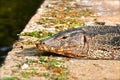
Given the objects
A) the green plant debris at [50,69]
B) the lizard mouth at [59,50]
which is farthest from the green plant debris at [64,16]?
the green plant debris at [50,69]

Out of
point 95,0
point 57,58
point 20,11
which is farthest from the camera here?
point 20,11

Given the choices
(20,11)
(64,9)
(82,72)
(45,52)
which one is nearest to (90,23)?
(64,9)

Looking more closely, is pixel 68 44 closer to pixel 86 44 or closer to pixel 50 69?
pixel 86 44

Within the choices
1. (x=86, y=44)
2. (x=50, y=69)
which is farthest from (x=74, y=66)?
(x=86, y=44)

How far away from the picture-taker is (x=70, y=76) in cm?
849

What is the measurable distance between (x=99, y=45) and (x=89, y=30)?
351mm

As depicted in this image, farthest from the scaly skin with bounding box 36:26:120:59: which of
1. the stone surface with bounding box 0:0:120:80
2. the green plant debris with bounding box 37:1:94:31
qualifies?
the green plant debris with bounding box 37:1:94:31

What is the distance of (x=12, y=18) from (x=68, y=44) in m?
8.34

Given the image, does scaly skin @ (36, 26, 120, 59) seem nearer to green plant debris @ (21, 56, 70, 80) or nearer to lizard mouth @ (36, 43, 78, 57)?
lizard mouth @ (36, 43, 78, 57)

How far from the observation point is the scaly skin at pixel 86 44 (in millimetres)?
9484

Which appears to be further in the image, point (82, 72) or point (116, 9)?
point (116, 9)

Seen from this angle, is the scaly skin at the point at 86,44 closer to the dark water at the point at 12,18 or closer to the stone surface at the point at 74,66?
the stone surface at the point at 74,66

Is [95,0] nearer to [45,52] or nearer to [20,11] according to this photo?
[20,11]

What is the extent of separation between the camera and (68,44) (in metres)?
9.52
